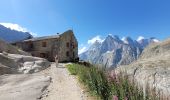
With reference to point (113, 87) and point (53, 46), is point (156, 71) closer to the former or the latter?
point (113, 87)

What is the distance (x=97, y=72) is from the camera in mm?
16438

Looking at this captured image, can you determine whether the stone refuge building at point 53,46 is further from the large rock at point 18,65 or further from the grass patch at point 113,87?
the grass patch at point 113,87

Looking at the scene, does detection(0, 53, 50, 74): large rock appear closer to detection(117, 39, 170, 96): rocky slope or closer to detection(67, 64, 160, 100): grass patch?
detection(67, 64, 160, 100): grass patch

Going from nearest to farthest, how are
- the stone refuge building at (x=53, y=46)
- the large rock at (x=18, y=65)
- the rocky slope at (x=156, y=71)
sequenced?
the rocky slope at (x=156, y=71)
the large rock at (x=18, y=65)
the stone refuge building at (x=53, y=46)

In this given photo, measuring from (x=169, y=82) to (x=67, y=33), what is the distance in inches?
2539

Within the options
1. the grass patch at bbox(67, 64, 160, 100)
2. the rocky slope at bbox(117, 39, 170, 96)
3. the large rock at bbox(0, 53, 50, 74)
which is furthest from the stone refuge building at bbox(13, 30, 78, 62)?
the rocky slope at bbox(117, 39, 170, 96)

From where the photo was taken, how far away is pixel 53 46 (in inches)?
2744

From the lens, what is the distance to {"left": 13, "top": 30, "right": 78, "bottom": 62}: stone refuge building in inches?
2729

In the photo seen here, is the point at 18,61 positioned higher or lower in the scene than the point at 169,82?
higher

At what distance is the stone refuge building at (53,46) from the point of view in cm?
6931

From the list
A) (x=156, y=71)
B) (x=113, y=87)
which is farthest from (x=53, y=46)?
(x=156, y=71)

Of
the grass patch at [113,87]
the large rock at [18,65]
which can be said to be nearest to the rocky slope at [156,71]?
the grass patch at [113,87]

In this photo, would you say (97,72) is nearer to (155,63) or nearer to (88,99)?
(88,99)

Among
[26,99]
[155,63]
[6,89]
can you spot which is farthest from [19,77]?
[155,63]
